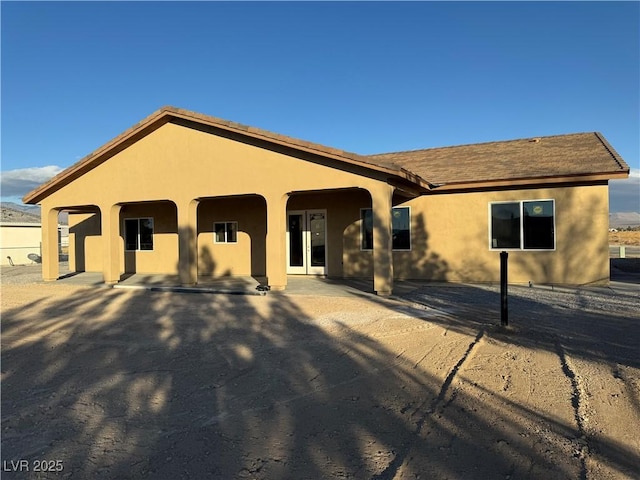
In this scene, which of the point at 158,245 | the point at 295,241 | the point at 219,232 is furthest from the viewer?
Answer: the point at 158,245

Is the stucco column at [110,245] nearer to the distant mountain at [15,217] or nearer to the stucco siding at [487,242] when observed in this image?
the stucco siding at [487,242]

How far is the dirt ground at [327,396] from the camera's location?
11.2 ft

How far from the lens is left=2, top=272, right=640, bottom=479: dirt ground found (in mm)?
3402

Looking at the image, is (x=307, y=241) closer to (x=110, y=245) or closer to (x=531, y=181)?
(x=110, y=245)

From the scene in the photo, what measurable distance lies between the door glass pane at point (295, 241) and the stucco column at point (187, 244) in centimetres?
347

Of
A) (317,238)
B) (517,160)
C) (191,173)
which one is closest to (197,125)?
(191,173)

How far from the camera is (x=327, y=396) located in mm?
4719

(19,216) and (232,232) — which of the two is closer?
(232,232)

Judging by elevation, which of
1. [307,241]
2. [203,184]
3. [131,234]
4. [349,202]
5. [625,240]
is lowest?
[625,240]

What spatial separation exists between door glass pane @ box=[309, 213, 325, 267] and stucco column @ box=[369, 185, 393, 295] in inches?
181

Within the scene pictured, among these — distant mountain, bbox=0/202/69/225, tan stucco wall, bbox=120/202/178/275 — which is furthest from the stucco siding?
distant mountain, bbox=0/202/69/225

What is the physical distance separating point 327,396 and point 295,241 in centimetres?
1143

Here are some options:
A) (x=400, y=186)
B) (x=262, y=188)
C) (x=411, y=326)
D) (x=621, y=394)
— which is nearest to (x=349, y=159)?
(x=400, y=186)

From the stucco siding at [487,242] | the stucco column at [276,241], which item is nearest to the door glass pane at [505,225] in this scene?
the stucco siding at [487,242]
